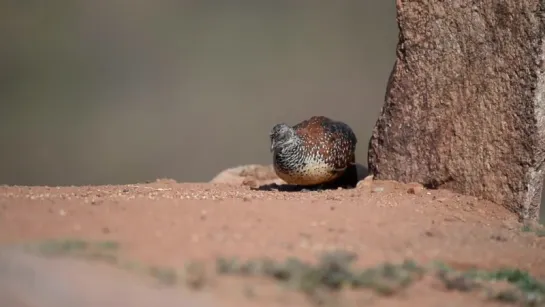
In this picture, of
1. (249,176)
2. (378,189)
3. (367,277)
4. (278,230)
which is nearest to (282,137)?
(378,189)

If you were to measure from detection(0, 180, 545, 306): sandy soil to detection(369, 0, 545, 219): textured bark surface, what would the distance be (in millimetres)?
452

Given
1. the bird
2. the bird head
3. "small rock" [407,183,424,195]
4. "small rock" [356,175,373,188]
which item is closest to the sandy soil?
"small rock" [407,183,424,195]

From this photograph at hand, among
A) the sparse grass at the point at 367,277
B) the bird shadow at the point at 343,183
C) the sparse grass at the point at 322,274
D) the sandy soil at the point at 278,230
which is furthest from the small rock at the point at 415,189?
the sparse grass at the point at 322,274

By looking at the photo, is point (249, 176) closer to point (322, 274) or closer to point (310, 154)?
point (310, 154)

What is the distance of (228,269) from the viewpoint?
447cm

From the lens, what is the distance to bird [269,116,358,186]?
844 centimetres

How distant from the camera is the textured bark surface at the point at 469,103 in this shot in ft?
24.1

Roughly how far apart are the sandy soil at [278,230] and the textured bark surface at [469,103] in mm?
452

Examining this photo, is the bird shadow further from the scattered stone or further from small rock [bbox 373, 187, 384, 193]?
small rock [bbox 373, 187, 384, 193]

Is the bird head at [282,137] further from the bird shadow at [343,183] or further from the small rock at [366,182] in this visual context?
the small rock at [366,182]

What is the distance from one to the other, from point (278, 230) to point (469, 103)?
2.87 m

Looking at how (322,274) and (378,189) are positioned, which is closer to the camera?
(322,274)

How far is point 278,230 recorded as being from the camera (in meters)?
5.55

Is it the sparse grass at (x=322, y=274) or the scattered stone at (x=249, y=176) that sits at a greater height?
the scattered stone at (x=249, y=176)
